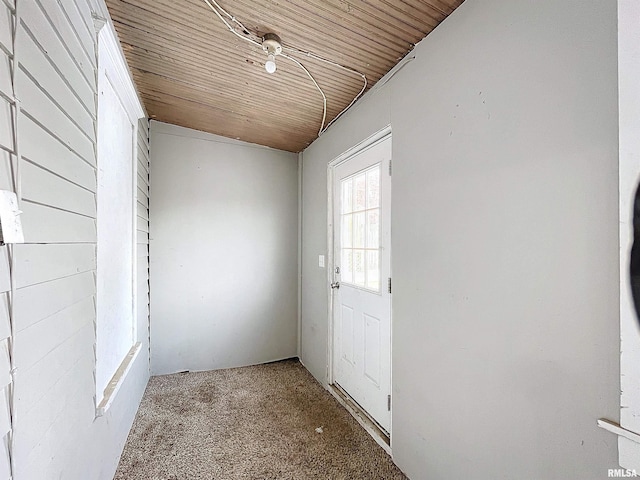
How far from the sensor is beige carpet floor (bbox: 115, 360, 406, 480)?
171 centimetres

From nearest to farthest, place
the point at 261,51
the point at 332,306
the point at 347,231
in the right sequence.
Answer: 1. the point at 261,51
2. the point at 347,231
3. the point at 332,306

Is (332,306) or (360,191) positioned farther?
(332,306)

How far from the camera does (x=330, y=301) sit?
265 centimetres

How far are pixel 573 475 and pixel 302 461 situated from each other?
1.36m

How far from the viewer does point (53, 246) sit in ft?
3.26

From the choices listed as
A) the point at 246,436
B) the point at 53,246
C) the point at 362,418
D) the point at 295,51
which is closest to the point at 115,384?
the point at 246,436

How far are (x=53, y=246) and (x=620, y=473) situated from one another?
178 centimetres

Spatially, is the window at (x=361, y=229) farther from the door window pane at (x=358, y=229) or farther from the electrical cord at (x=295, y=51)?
the electrical cord at (x=295, y=51)

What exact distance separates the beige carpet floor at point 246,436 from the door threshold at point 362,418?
0.04 metres

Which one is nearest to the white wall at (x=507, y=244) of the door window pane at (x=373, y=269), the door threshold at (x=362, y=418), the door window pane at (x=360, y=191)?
the door threshold at (x=362, y=418)

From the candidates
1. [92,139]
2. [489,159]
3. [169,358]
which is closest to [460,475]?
[489,159]

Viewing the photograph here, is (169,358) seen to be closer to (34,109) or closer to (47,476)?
(47,476)

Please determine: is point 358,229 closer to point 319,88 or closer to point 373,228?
point 373,228

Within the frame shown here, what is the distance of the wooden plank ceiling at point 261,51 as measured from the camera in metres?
1.38
